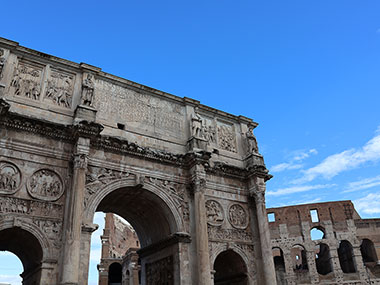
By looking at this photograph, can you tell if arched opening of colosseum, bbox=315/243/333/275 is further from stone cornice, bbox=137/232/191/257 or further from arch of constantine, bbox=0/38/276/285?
stone cornice, bbox=137/232/191/257

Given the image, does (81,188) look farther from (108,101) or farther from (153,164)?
(108,101)

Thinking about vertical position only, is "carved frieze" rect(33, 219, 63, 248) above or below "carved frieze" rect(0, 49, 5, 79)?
below

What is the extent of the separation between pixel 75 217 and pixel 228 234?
5.82 metres

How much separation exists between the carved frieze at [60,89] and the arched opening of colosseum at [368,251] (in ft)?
98.2

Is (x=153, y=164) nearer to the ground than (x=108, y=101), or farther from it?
nearer to the ground

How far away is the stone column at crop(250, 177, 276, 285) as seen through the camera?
12.8m

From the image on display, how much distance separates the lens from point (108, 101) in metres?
12.5

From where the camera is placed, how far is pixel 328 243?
31.5m

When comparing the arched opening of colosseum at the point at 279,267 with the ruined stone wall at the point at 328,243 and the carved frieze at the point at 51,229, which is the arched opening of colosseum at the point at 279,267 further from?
the carved frieze at the point at 51,229

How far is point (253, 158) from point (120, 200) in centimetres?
552

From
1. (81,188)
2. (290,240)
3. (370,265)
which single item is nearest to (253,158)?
(81,188)

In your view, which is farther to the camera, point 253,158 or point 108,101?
point 253,158

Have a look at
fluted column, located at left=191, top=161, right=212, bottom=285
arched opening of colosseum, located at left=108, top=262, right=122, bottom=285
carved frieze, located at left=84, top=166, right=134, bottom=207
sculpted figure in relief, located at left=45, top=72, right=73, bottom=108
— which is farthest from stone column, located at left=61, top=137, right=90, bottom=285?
arched opening of colosseum, located at left=108, top=262, right=122, bottom=285

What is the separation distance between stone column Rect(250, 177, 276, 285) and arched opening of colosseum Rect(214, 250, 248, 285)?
2.58 feet
